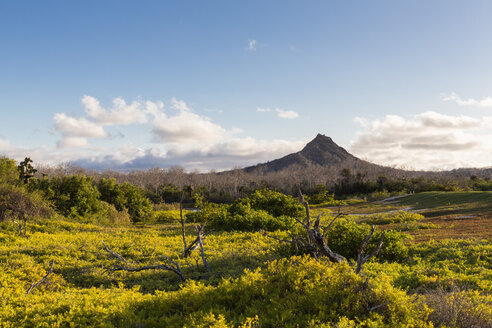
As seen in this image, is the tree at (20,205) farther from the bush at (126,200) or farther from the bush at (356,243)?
the bush at (356,243)

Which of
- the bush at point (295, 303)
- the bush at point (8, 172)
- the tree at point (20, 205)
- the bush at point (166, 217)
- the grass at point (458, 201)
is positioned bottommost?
the bush at point (166, 217)

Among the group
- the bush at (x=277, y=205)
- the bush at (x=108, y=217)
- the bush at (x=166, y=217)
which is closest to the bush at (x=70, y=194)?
the bush at (x=108, y=217)

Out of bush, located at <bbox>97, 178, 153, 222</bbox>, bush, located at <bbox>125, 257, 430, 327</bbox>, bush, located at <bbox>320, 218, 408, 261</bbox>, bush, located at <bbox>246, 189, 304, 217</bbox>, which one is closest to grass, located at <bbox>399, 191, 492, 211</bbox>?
bush, located at <bbox>246, 189, 304, 217</bbox>

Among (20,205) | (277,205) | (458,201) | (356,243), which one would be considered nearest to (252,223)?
(277,205)

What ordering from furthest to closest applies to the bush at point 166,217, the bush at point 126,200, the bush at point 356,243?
1. the bush at point 166,217
2. the bush at point 126,200
3. the bush at point 356,243

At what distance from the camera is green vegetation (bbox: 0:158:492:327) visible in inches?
182

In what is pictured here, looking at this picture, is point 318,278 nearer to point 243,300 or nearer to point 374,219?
point 243,300

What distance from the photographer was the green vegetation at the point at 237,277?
4.62 meters

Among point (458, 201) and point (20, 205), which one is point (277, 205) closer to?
point (20, 205)

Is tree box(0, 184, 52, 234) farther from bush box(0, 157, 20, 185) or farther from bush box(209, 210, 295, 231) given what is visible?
bush box(209, 210, 295, 231)

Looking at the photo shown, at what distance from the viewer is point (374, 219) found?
67.9 feet

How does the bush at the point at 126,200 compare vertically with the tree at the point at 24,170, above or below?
below

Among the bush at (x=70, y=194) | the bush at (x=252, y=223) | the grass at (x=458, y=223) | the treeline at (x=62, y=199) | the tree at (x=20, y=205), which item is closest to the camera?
the grass at (x=458, y=223)

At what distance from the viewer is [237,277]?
24.4ft
